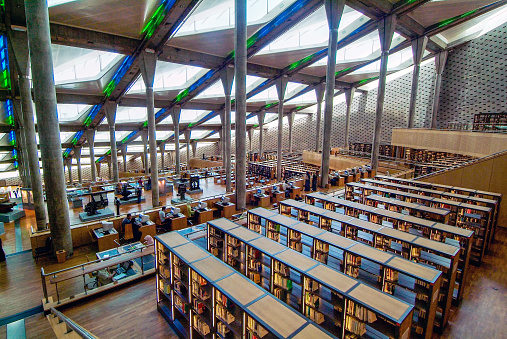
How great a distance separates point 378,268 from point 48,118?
29.0ft

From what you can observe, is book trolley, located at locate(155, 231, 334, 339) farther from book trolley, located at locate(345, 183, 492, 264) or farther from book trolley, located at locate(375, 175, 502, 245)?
book trolley, located at locate(375, 175, 502, 245)

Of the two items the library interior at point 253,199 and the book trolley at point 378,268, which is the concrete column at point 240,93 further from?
the book trolley at point 378,268

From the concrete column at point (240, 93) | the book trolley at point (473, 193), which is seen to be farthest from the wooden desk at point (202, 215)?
the book trolley at point (473, 193)

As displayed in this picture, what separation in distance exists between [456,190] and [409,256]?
19.7ft

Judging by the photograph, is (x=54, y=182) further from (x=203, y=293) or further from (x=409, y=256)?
(x=409, y=256)

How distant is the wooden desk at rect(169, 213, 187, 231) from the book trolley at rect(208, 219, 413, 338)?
4.84 m

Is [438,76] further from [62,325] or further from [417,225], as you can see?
[62,325]

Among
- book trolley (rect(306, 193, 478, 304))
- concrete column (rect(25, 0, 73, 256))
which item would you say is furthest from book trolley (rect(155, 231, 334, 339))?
book trolley (rect(306, 193, 478, 304))

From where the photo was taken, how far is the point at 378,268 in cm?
490

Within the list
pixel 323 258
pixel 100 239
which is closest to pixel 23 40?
pixel 100 239

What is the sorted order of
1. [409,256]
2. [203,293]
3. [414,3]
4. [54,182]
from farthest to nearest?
[414,3]
[54,182]
[409,256]
[203,293]

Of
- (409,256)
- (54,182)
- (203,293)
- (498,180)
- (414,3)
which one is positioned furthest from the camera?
(414,3)

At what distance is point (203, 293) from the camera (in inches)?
158

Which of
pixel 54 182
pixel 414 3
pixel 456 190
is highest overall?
pixel 414 3
